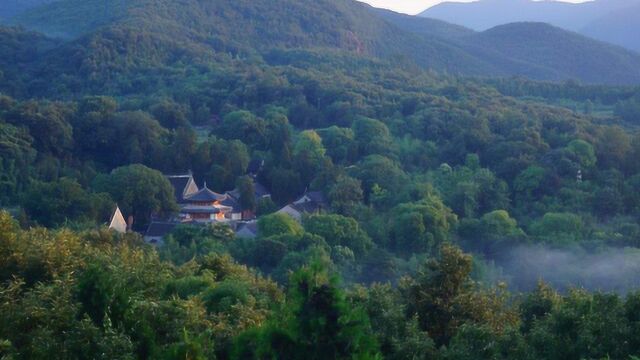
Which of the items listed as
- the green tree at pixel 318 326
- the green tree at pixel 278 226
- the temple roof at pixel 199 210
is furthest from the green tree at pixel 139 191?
the green tree at pixel 318 326

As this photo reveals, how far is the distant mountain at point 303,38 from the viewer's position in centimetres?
5122

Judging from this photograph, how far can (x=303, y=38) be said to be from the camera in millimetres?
63219

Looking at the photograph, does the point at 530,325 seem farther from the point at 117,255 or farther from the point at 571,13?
the point at 571,13

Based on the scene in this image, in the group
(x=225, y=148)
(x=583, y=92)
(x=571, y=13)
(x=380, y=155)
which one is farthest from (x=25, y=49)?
(x=571, y=13)

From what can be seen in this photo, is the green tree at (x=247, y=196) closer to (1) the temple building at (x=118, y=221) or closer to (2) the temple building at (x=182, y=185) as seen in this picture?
(2) the temple building at (x=182, y=185)

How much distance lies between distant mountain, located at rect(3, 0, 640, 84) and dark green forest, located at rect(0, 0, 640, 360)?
0.29m

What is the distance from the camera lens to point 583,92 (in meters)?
45.7

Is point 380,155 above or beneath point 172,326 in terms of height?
beneath

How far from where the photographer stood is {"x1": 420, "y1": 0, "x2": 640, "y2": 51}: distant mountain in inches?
3816

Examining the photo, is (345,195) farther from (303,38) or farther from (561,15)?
(561,15)

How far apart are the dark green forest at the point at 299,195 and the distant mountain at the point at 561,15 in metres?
34.7

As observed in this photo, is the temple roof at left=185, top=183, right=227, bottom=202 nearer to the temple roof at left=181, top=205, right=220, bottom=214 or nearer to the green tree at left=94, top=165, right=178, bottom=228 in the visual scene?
the temple roof at left=181, top=205, right=220, bottom=214

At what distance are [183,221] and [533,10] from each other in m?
104

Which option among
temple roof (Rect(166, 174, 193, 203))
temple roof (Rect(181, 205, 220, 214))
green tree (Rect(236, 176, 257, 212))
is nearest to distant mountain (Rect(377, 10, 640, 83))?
green tree (Rect(236, 176, 257, 212))
